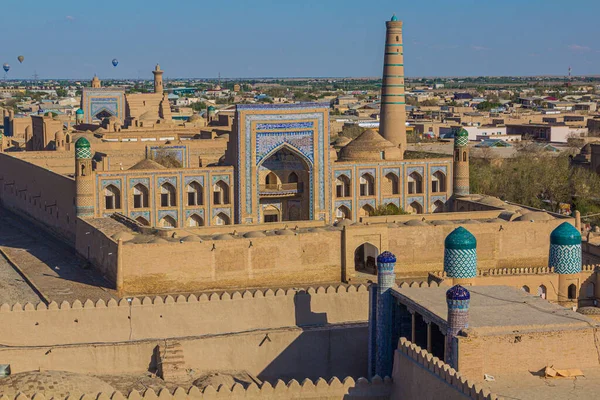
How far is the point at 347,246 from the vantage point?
24766 millimetres

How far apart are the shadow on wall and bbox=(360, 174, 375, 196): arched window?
1447 centimetres

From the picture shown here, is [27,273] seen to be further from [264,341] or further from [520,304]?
[520,304]

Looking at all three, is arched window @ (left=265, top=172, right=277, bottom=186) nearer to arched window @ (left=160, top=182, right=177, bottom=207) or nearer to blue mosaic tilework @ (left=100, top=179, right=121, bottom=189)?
arched window @ (left=160, top=182, right=177, bottom=207)

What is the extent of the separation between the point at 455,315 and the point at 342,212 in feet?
59.0

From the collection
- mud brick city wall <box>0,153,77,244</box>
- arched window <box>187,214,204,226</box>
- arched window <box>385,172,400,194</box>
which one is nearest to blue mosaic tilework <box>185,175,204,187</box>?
arched window <box>187,214,204,226</box>

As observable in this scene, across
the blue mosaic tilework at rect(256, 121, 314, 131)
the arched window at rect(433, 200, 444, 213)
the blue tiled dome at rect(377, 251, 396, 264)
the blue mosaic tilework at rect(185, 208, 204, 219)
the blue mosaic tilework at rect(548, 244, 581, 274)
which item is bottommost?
the arched window at rect(433, 200, 444, 213)

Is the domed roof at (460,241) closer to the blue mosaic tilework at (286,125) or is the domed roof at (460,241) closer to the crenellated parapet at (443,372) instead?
the crenellated parapet at (443,372)

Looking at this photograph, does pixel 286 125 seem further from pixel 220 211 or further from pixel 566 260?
pixel 566 260

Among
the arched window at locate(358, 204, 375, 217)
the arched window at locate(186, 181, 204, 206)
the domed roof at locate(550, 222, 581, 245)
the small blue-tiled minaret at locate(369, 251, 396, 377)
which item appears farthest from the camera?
the arched window at locate(358, 204, 375, 217)

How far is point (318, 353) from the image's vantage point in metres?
16.5

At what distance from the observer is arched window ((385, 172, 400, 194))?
31344 mm

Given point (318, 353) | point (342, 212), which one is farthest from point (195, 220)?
Result: point (318, 353)

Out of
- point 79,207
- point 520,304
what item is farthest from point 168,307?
point 79,207

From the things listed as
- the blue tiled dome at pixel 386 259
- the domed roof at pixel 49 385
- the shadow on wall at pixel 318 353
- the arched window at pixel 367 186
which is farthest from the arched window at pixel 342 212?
the domed roof at pixel 49 385
